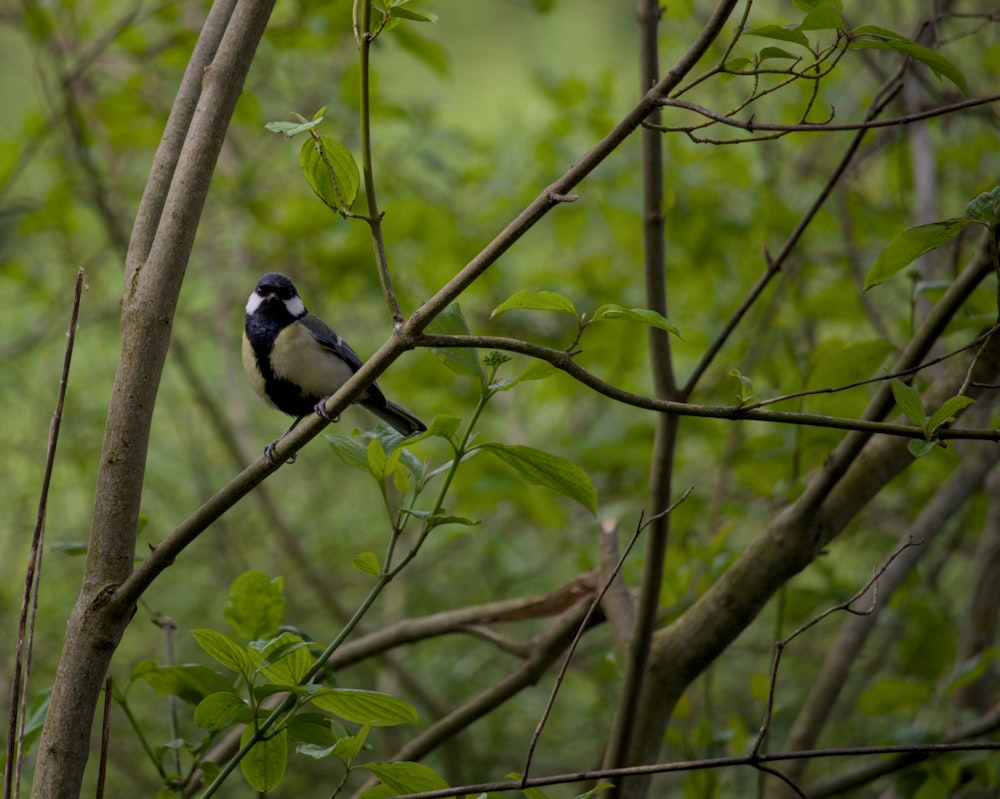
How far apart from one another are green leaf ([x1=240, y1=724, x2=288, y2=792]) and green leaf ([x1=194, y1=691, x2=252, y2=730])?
36 mm

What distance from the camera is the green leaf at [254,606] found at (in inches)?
49.4

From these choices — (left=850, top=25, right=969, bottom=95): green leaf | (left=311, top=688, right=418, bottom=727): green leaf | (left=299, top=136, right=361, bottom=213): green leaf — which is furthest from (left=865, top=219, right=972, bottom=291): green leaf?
(left=311, top=688, right=418, bottom=727): green leaf

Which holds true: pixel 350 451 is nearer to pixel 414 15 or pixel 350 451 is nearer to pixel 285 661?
pixel 285 661

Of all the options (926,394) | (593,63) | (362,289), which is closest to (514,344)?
(926,394)

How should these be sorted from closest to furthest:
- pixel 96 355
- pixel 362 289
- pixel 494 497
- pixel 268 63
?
1. pixel 494 497
2. pixel 268 63
3. pixel 362 289
4. pixel 96 355

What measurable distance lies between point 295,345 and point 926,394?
138 cm

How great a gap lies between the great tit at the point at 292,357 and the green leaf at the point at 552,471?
120 centimetres

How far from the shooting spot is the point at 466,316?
3.73 m

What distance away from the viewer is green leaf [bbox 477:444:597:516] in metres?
1.11

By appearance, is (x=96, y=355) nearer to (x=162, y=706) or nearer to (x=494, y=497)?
(x=162, y=706)

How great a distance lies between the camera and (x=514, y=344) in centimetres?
103

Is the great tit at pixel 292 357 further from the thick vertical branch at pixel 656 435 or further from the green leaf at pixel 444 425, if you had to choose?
the green leaf at pixel 444 425

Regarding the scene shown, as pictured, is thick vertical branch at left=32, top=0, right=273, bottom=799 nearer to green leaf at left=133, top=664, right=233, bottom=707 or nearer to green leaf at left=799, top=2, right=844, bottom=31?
green leaf at left=133, top=664, right=233, bottom=707

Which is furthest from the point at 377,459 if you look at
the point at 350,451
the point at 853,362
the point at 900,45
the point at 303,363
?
the point at 303,363
